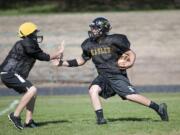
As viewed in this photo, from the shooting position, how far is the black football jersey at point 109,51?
41.4ft

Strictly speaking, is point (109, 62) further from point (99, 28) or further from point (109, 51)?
point (99, 28)

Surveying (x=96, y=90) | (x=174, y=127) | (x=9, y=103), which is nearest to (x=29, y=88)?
(x=96, y=90)

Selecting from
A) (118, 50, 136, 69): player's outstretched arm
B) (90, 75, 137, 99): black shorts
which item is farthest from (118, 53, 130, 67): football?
(90, 75, 137, 99): black shorts

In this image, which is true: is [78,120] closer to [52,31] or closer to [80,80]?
[80,80]

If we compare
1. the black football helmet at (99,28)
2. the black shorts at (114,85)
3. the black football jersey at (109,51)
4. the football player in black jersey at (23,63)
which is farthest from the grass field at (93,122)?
the black football helmet at (99,28)

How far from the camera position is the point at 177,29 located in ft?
116

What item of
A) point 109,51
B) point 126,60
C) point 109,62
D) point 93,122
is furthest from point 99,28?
point 93,122

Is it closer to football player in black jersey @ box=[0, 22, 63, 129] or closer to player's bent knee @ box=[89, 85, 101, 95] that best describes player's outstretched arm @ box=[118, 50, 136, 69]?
player's bent knee @ box=[89, 85, 101, 95]

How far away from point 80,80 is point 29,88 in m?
15.0

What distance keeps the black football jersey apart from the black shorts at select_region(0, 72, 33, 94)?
1349mm

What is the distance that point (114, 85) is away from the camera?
12.6 meters

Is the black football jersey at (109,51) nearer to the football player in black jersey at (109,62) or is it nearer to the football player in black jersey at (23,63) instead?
the football player in black jersey at (109,62)

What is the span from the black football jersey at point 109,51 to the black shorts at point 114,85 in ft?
0.36

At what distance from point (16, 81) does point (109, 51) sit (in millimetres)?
1765
